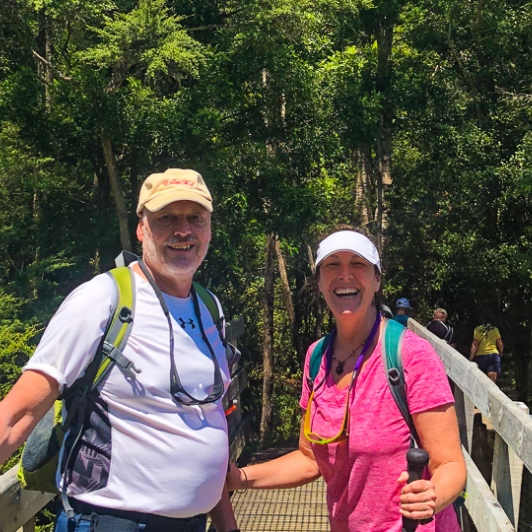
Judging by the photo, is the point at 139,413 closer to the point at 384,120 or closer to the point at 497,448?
the point at 497,448

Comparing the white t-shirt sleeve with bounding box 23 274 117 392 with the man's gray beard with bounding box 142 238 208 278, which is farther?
the man's gray beard with bounding box 142 238 208 278

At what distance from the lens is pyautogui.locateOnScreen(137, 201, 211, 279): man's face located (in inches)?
88.6

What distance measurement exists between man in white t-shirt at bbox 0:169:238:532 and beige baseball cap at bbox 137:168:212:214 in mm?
14

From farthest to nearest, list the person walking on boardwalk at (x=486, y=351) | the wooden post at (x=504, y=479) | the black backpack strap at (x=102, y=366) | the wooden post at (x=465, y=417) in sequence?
1. the person walking on boardwalk at (x=486, y=351)
2. the wooden post at (x=465, y=417)
3. the wooden post at (x=504, y=479)
4. the black backpack strap at (x=102, y=366)

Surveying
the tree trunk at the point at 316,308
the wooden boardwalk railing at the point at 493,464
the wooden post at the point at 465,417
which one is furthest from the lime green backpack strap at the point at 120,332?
the tree trunk at the point at 316,308

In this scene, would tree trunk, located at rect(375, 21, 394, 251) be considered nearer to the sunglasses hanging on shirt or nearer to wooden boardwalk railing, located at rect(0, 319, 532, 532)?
wooden boardwalk railing, located at rect(0, 319, 532, 532)

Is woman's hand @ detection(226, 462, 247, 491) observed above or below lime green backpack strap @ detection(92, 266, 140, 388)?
below

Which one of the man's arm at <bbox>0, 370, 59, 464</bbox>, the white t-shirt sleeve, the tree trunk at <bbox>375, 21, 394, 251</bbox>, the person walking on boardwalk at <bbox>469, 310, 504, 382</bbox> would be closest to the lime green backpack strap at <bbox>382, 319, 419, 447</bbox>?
the white t-shirt sleeve

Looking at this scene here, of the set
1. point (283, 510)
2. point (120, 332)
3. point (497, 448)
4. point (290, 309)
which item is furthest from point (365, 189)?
point (120, 332)

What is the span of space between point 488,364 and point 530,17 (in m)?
6.28

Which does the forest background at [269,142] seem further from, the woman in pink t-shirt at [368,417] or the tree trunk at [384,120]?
the woman in pink t-shirt at [368,417]

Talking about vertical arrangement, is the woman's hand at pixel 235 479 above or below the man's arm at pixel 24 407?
below

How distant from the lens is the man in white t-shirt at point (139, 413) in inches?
76.1

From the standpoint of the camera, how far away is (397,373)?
213 cm
